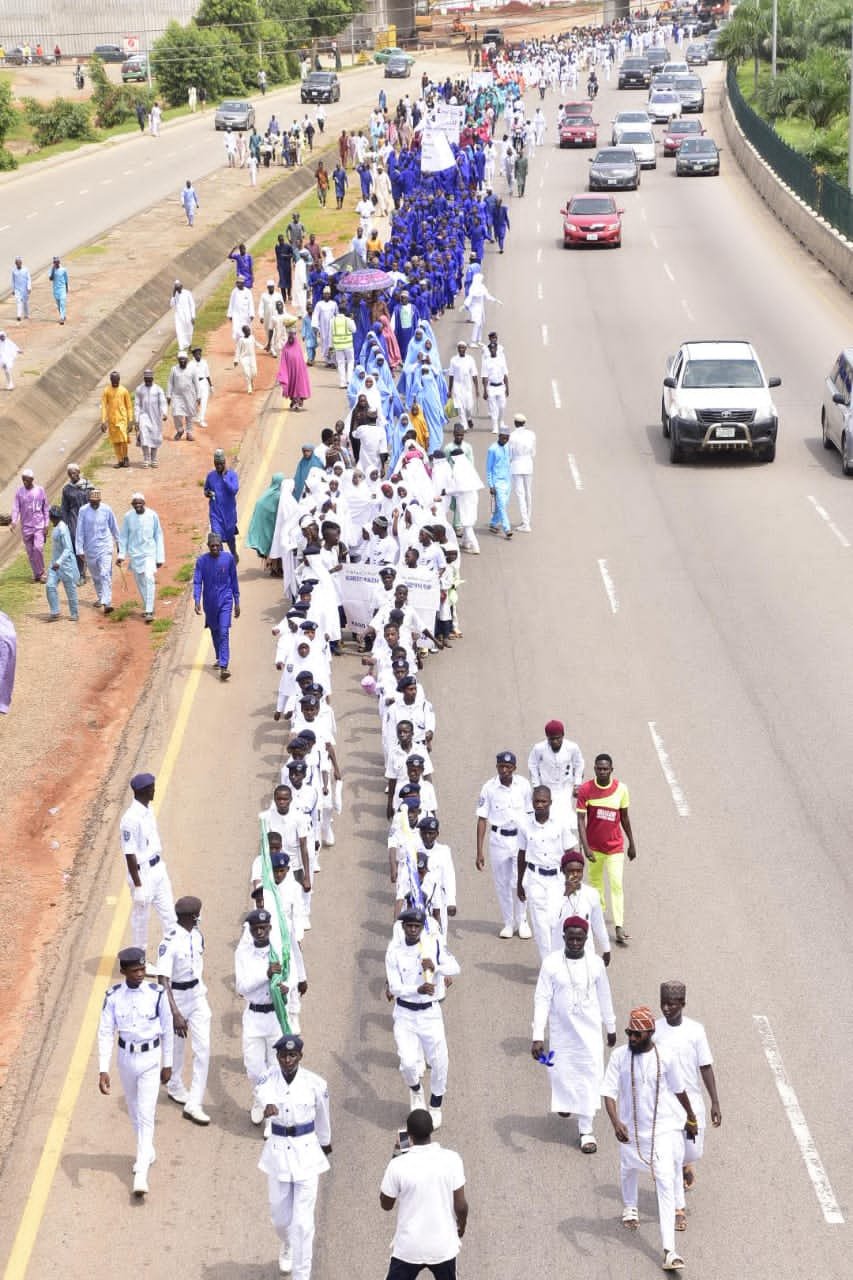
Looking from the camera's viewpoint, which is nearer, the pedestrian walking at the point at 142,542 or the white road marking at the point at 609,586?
the pedestrian walking at the point at 142,542

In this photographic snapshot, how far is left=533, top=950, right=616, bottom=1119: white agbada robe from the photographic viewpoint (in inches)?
436

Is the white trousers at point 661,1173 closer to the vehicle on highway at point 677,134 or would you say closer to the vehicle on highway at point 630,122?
the vehicle on highway at point 630,122

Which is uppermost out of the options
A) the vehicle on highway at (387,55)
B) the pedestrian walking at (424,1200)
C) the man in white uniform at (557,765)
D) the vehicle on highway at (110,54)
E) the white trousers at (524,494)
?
the pedestrian walking at (424,1200)

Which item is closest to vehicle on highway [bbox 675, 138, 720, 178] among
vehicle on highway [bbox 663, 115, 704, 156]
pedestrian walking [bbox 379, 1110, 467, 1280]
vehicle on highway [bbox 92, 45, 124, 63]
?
vehicle on highway [bbox 663, 115, 704, 156]

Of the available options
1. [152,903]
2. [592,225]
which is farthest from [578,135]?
[152,903]

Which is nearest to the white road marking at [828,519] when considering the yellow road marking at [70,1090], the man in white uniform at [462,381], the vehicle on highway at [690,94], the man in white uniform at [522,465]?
the man in white uniform at [522,465]

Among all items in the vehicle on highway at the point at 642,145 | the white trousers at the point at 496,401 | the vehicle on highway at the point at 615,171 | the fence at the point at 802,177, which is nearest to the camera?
the white trousers at the point at 496,401

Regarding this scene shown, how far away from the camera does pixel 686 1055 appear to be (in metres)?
10.2

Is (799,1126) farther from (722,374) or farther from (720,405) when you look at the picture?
(722,374)

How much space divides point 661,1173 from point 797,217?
3994 centimetres

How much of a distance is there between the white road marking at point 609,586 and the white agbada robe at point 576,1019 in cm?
1017

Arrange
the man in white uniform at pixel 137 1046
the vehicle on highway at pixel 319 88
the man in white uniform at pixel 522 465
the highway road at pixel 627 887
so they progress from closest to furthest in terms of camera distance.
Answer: the highway road at pixel 627 887, the man in white uniform at pixel 137 1046, the man in white uniform at pixel 522 465, the vehicle on highway at pixel 319 88

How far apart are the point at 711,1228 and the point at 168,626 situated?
41.2ft

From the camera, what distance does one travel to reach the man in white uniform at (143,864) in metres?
13.4
